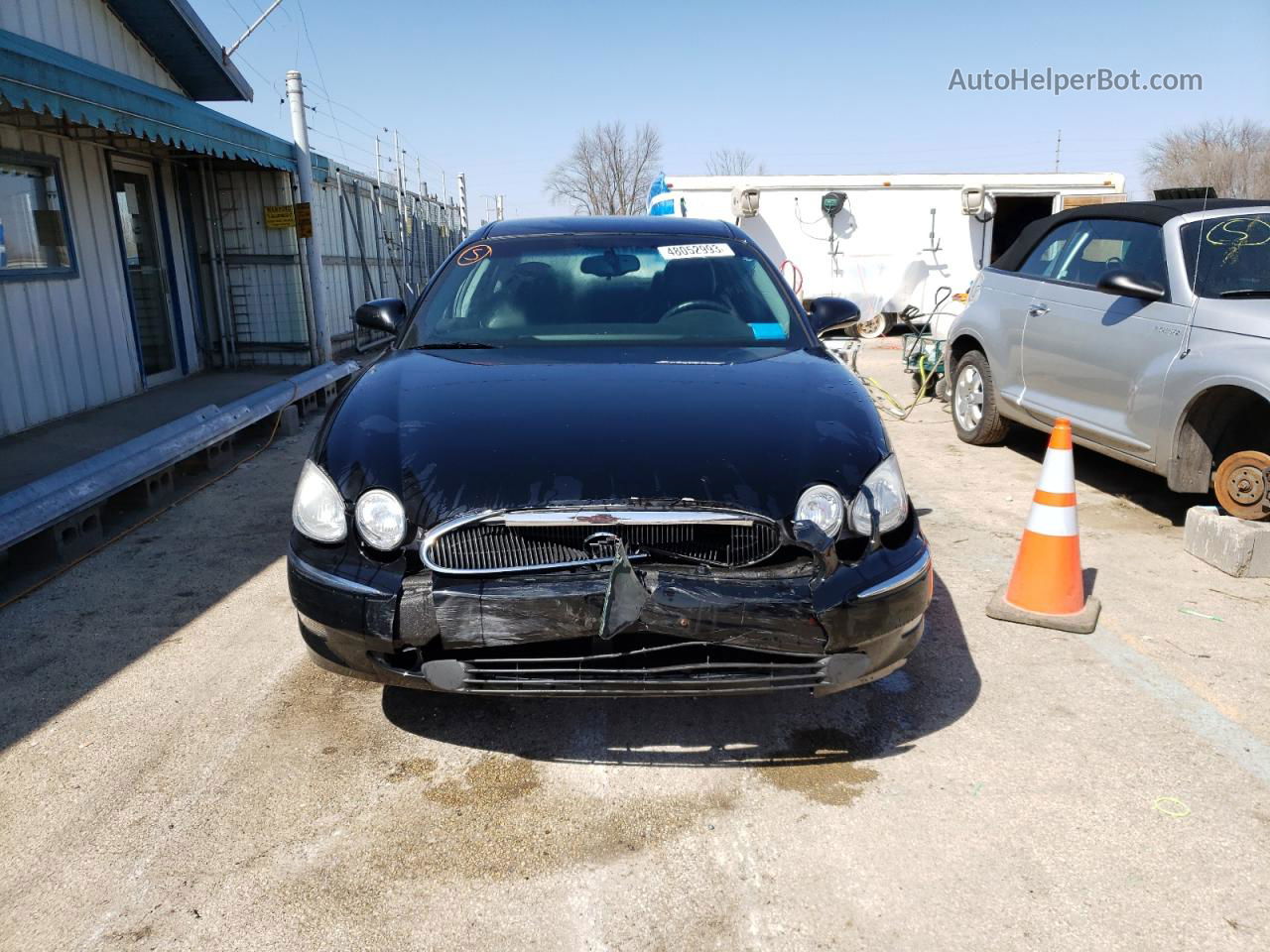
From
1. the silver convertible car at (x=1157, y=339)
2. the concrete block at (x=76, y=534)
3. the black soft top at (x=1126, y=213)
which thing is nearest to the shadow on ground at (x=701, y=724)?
the silver convertible car at (x=1157, y=339)

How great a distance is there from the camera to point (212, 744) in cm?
295

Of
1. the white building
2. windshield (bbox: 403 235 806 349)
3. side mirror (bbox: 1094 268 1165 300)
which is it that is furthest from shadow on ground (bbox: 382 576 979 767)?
the white building

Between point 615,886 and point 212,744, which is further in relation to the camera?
point 212,744

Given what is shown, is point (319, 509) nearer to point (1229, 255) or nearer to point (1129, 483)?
point (1229, 255)

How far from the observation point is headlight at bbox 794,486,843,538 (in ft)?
8.25

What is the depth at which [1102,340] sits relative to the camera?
5.42 m

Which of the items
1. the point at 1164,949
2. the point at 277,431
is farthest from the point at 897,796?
the point at 277,431

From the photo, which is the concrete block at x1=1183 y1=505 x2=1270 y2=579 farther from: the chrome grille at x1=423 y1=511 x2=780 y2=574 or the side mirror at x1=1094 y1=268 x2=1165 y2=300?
the chrome grille at x1=423 y1=511 x2=780 y2=574

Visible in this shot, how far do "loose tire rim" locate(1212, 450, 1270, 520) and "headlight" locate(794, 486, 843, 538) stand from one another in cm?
317

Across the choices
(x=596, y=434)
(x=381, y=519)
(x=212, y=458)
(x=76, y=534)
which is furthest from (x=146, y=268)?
(x=596, y=434)

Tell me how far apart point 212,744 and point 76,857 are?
58 cm

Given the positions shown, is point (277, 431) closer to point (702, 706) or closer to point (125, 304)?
point (125, 304)

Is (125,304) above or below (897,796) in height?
above

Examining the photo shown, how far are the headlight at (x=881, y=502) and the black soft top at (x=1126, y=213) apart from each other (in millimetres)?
3772
